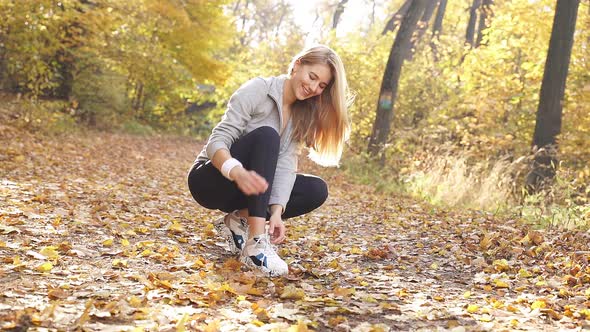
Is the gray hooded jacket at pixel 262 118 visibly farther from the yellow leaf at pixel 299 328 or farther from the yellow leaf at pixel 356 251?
the yellow leaf at pixel 299 328

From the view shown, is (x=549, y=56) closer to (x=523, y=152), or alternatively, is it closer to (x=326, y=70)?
(x=523, y=152)

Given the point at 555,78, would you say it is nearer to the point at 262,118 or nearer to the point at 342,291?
the point at 262,118

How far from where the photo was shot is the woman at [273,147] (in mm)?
3373

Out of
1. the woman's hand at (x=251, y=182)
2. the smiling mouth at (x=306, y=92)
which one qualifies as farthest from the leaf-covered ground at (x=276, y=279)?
the smiling mouth at (x=306, y=92)

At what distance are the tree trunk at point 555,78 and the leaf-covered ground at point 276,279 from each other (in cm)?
262

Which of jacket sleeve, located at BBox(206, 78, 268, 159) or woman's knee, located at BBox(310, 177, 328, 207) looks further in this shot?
woman's knee, located at BBox(310, 177, 328, 207)

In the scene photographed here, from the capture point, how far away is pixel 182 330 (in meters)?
2.18

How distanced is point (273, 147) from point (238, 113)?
0.31 m

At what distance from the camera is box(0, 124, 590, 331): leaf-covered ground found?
8.18 feet

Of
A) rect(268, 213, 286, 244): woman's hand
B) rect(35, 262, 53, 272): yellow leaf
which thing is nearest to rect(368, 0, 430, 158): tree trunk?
rect(268, 213, 286, 244): woman's hand

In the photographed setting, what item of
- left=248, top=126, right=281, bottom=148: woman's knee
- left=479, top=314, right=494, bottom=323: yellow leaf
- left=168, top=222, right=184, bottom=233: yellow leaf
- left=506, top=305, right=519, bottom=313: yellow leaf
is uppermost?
left=248, top=126, right=281, bottom=148: woman's knee

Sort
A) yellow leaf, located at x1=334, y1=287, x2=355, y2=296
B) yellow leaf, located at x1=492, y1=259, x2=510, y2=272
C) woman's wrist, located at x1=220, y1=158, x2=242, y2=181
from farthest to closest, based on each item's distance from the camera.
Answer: yellow leaf, located at x1=492, y1=259, x2=510, y2=272
woman's wrist, located at x1=220, y1=158, x2=242, y2=181
yellow leaf, located at x1=334, y1=287, x2=355, y2=296

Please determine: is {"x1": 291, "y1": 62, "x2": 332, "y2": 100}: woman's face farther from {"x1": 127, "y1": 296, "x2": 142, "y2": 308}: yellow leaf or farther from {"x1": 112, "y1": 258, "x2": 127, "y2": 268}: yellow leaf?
{"x1": 127, "y1": 296, "x2": 142, "y2": 308}: yellow leaf

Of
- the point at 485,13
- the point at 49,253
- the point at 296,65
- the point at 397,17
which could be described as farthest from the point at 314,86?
the point at 397,17
